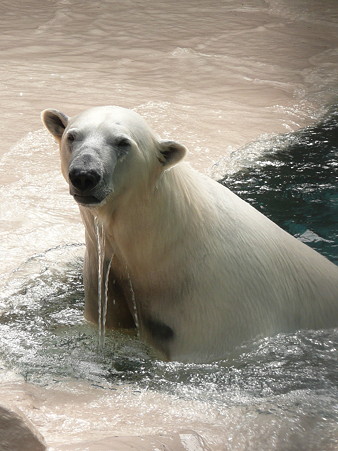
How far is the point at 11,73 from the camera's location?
31.2 ft

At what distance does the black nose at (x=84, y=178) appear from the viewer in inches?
144

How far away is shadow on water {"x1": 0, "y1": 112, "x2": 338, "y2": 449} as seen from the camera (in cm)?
396

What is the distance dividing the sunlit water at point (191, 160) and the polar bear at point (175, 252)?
Result: 149mm

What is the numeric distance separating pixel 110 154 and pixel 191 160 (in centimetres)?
339

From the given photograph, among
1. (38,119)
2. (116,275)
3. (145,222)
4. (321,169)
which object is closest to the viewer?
(145,222)

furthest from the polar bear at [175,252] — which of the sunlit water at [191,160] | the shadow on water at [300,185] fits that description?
the shadow on water at [300,185]

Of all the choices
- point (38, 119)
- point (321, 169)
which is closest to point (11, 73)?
point (38, 119)

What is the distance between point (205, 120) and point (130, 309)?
4.04 m

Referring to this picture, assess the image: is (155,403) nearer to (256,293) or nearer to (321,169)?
(256,293)

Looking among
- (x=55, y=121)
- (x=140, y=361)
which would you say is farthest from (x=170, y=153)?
(x=140, y=361)

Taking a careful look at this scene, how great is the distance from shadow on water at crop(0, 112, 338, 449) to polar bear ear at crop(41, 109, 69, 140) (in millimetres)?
1125

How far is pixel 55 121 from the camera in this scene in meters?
4.19

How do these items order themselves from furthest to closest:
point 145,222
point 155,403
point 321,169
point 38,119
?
point 38,119, point 321,169, point 145,222, point 155,403

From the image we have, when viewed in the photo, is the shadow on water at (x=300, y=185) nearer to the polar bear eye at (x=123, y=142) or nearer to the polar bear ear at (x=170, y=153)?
the polar bear ear at (x=170, y=153)
